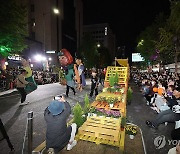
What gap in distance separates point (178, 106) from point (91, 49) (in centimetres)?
4724

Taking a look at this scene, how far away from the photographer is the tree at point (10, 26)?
15172 mm

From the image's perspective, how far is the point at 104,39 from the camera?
133625 mm

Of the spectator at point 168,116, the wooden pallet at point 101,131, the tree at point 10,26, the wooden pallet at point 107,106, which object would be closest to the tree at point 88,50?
the tree at point 10,26

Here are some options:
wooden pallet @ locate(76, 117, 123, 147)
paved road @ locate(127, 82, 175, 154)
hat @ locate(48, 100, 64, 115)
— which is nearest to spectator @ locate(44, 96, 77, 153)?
hat @ locate(48, 100, 64, 115)

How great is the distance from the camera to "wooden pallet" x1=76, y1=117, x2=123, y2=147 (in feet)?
16.7

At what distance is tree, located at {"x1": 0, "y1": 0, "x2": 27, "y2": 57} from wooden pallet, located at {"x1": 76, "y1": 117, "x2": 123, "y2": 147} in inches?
531

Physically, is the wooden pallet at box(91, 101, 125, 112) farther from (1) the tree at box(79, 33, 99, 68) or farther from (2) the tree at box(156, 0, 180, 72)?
(1) the tree at box(79, 33, 99, 68)

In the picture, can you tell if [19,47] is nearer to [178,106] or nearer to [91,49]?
[178,106]

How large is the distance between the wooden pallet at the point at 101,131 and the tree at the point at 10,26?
44.2 ft

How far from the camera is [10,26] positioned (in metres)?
15.8

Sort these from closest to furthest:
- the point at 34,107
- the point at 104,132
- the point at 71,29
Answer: the point at 104,132 < the point at 34,107 < the point at 71,29

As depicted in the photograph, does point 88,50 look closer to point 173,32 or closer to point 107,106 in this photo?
point 173,32

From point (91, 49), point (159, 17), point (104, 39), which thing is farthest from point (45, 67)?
point (104, 39)

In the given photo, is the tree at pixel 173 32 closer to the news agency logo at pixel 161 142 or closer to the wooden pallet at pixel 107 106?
the wooden pallet at pixel 107 106
